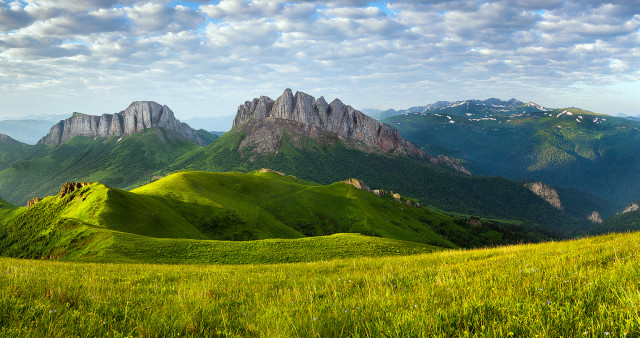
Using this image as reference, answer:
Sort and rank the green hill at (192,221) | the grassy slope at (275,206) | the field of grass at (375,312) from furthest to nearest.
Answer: the grassy slope at (275,206) < the green hill at (192,221) < the field of grass at (375,312)

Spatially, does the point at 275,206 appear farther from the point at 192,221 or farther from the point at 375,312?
the point at 375,312

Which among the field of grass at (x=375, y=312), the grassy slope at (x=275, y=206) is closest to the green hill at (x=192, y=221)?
the grassy slope at (x=275, y=206)

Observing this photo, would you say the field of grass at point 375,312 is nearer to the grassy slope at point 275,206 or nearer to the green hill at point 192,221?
the green hill at point 192,221

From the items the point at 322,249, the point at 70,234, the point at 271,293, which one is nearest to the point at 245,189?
the point at 70,234

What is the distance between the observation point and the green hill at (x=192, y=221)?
37.8m

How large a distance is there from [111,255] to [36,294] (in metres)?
34.3

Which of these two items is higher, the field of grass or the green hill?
the field of grass

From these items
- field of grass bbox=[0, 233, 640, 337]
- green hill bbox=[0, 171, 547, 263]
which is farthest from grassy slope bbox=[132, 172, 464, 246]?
field of grass bbox=[0, 233, 640, 337]

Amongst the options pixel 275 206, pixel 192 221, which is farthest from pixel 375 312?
pixel 275 206

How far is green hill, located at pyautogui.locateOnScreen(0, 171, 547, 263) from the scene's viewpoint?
124 ft

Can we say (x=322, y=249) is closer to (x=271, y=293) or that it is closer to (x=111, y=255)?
(x=111, y=255)

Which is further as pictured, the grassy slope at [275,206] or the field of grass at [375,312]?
the grassy slope at [275,206]

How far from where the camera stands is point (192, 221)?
79.7 meters

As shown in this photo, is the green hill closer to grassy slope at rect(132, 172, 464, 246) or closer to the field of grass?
grassy slope at rect(132, 172, 464, 246)
